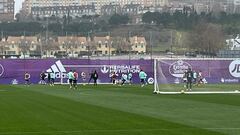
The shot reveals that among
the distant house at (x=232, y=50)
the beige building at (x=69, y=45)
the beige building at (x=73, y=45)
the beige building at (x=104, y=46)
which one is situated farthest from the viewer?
the beige building at (x=73, y=45)

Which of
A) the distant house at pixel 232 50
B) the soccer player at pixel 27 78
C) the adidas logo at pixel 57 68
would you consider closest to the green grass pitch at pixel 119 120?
the soccer player at pixel 27 78

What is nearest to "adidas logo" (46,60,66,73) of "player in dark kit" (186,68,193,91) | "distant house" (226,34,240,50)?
"player in dark kit" (186,68,193,91)

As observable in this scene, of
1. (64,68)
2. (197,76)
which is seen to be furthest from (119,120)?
(64,68)

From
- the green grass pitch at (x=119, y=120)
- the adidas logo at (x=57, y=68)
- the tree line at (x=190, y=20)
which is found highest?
the tree line at (x=190, y=20)

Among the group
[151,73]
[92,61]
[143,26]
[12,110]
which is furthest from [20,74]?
[143,26]

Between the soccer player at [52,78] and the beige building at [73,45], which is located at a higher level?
the beige building at [73,45]

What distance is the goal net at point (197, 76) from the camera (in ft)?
157

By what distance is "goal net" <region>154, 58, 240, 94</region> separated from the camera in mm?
47806

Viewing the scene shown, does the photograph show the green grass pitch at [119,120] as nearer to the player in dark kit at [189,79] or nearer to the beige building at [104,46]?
the player in dark kit at [189,79]

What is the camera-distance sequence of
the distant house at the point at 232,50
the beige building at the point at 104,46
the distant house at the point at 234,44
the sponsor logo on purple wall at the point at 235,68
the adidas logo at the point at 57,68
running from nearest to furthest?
→ the sponsor logo on purple wall at the point at 235,68
the adidas logo at the point at 57,68
the distant house at the point at 232,50
the distant house at the point at 234,44
the beige building at the point at 104,46

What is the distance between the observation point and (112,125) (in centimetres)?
2062

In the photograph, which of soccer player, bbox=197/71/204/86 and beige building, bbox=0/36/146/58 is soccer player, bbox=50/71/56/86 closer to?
soccer player, bbox=197/71/204/86

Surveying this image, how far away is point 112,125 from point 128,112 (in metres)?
5.73

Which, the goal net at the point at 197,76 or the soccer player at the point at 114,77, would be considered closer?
the goal net at the point at 197,76
